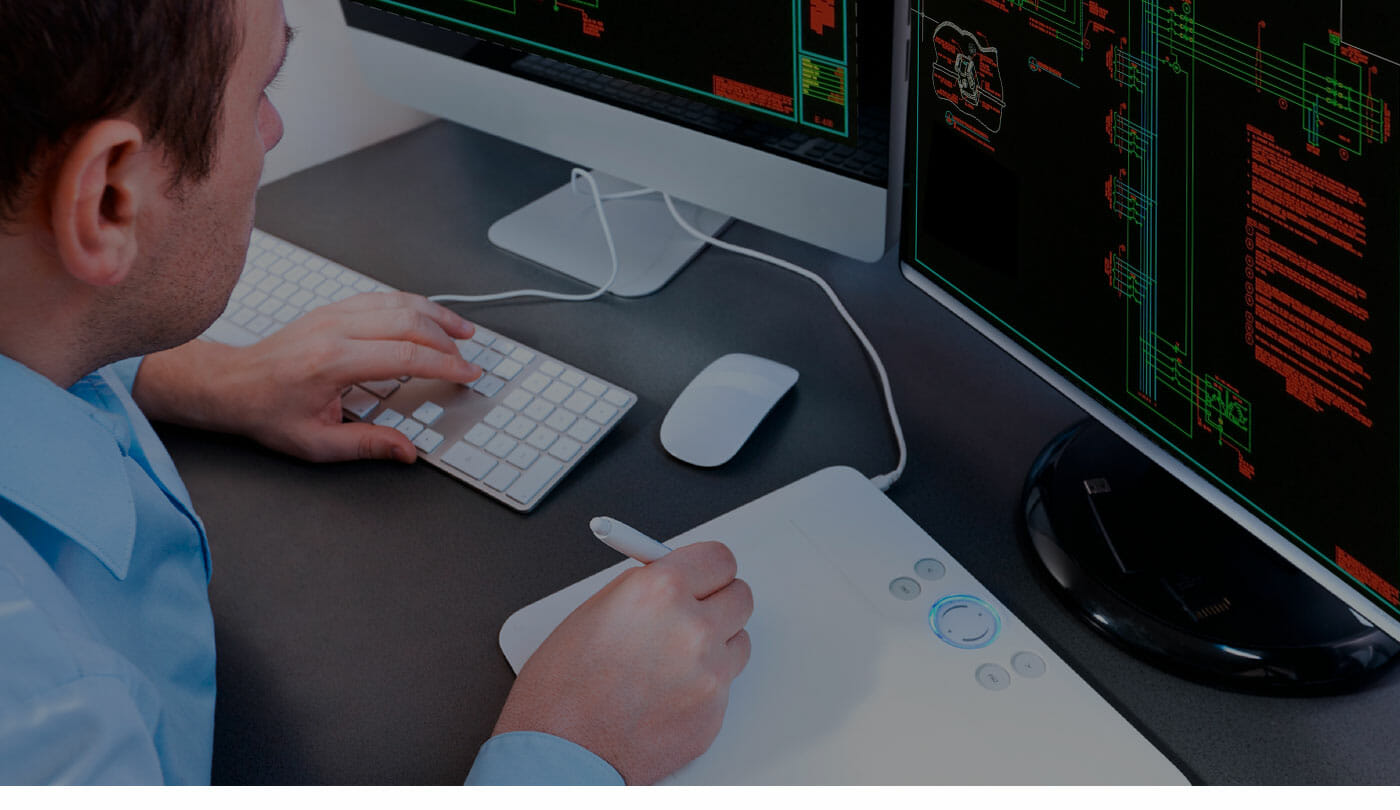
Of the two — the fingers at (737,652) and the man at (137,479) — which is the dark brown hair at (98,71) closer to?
the man at (137,479)

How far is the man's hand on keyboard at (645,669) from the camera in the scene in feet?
1.83

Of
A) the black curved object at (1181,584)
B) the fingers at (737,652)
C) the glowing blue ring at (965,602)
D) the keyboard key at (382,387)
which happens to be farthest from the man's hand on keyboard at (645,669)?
the keyboard key at (382,387)

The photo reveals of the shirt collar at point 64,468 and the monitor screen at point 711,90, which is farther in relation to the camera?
the monitor screen at point 711,90

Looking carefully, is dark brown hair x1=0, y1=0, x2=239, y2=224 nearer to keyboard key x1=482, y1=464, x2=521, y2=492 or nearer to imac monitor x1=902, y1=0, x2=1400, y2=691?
keyboard key x1=482, y1=464, x2=521, y2=492

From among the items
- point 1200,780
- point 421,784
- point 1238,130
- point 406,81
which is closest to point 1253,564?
point 1200,780

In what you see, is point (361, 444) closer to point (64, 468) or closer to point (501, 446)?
point (501, 446)

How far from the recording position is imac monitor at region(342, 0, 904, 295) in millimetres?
753

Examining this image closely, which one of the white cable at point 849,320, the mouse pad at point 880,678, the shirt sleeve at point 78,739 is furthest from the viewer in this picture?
the white cable at point 849,320

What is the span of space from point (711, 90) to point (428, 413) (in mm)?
332

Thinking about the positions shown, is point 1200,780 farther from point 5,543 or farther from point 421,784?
point 5,543

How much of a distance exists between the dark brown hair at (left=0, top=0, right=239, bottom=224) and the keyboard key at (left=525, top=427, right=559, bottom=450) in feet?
1.01

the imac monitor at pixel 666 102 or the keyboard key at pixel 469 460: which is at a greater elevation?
the imac monitor at pixel 666 102

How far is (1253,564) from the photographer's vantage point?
63 centimetres

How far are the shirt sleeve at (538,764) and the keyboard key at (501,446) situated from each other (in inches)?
10.1
